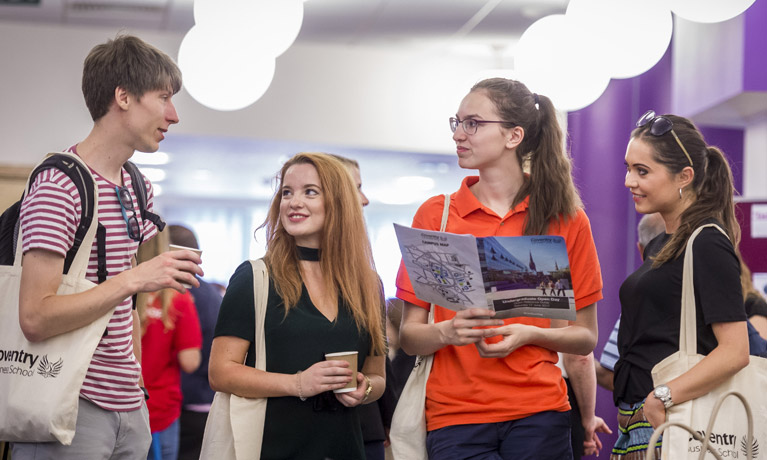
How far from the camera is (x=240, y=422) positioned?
6.75 ft

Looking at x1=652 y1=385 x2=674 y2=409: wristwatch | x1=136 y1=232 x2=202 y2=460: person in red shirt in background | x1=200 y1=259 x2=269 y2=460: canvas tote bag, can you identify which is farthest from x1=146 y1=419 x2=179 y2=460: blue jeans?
x1=652 y1=385 x2=674 y2=409: wristwatch

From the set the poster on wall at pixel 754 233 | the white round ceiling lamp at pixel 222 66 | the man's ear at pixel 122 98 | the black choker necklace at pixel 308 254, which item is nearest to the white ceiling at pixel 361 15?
the white round ceiling lamp at pixel 222 66

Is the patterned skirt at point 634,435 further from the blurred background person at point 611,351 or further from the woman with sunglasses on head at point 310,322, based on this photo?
the woman with sunglasses on head at point 310,322

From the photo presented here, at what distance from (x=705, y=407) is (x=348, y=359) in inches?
35.8

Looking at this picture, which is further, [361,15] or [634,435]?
[361,15]

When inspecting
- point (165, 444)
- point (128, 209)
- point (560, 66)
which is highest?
point (560, 66)

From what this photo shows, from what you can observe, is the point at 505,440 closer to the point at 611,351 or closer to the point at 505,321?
the point at 505,321

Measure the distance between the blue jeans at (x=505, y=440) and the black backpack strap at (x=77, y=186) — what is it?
106 cm

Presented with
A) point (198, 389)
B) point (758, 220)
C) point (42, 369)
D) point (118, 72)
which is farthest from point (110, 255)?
point (758, 220)

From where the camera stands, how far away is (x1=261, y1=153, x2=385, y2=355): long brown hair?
2.26 metres

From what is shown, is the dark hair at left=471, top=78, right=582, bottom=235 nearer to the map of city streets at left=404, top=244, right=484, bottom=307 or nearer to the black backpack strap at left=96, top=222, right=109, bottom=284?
the map of city streets at left=404, top=244, right=484, bottom=307

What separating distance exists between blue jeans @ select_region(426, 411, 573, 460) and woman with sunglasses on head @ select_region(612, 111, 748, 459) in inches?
8.8

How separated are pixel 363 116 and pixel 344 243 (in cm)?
485

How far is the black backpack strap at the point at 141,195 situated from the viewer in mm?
2117
